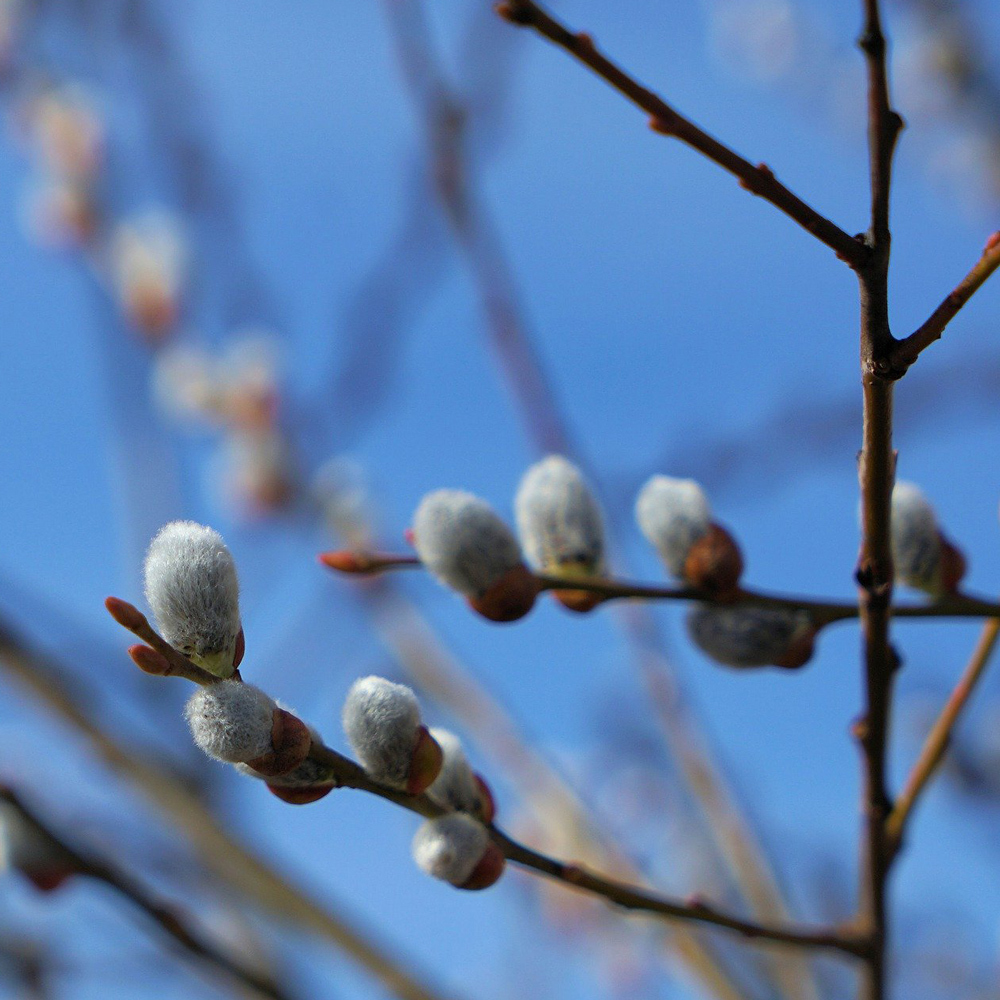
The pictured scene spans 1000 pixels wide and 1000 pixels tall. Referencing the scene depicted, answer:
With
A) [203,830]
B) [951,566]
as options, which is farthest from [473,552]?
[203,830]

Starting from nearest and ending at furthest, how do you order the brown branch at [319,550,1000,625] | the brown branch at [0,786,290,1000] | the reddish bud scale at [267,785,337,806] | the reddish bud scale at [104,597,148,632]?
1. the reddish bud scale at [104,597,148,632]
2. the reddish bud scale at [267,785,337,806]
3. the brown branch at [319,550,1000,625]
4. the brown branch at [0,786,290,1000]

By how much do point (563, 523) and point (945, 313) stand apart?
335mm

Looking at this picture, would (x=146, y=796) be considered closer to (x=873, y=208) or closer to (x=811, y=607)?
(x=811, y=607)

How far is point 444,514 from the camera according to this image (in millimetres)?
757

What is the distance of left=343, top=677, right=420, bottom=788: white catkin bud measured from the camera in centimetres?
62

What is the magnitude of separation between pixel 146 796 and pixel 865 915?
1.08 metres

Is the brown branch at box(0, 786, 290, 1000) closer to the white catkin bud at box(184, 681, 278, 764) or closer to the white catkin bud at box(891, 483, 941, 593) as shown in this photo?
the white catkin bud at box(184, 681, 278, 764)

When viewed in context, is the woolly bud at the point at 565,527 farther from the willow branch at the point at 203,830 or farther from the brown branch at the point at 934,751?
the willow branch at the point at 203,830

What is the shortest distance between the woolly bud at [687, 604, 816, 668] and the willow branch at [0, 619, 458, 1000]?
0.78 metres

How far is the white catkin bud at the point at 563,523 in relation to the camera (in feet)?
2.75

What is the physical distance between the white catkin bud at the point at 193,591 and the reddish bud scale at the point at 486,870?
0.20 metres

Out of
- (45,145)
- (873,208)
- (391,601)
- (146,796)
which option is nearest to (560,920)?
(391,601)

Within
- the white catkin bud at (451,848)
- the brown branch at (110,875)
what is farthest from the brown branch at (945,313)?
the brown branch at (110,875)

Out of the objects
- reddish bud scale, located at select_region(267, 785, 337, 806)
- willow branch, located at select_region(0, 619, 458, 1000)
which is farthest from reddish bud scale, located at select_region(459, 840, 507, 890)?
willow branch, located at select_region(0, 619, 458, 1000)
